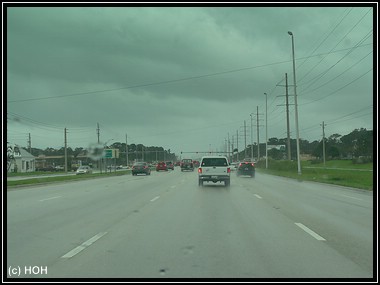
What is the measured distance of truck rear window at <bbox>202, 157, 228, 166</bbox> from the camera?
3209cm

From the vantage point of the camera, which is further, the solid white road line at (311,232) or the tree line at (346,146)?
the tree line at (346,146)

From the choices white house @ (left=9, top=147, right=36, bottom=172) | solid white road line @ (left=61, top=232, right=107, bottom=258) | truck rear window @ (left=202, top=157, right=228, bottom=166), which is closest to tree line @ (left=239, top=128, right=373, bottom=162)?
white house @ (left=9, top=147, right=36, bottom=172)

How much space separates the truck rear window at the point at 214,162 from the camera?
3209 cm

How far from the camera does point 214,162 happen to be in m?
32.2

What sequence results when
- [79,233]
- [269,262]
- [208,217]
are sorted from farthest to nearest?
[208,217]
[79,233]
[269,262]

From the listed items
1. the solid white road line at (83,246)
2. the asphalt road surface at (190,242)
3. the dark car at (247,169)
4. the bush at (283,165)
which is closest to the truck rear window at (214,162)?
the asphalt road surface at (190,242)

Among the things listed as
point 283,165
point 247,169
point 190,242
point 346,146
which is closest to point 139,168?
point 247,169

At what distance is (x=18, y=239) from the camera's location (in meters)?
10.6

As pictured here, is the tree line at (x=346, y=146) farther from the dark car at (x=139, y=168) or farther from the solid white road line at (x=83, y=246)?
the solid white road line at (x=83, y=246)

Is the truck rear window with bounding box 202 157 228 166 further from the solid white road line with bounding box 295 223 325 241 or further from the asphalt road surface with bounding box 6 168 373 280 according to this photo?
the solid white road line with bounding box 295 223 325 241
